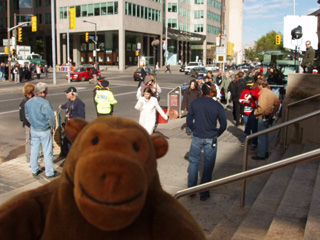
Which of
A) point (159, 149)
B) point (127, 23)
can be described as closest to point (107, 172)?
point (159, 149)

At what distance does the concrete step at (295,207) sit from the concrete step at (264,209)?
0.53 feet

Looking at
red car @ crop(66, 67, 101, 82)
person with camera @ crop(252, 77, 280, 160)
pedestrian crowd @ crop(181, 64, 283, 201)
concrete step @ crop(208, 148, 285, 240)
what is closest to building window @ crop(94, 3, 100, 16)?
red car @ crop(66, 67, 101, 82)

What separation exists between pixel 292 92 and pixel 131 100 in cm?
1156

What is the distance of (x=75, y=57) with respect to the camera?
2596 inches

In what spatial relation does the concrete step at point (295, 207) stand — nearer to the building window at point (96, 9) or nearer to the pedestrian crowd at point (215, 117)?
the pedestrian crowd at point (215, 117)

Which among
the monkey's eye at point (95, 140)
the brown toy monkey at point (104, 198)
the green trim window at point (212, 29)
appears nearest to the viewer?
the brown toy monkey at point (104, 198)

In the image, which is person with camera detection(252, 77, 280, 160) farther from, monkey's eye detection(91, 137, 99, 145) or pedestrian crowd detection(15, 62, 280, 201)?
monkey's eye detection(91, 137, 99, 145)

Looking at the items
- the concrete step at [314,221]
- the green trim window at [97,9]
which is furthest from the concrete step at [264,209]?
the green trim window at [97,9]

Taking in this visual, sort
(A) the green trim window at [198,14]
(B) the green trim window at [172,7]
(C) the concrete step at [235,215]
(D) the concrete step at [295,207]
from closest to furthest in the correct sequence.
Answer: (D) the concrete step at [295,207], (C) the concrete step at [235,215], (B) the green trim window at [172,7], (A) the green trim window at [198,14]

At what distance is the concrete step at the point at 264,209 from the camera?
425 centimetres

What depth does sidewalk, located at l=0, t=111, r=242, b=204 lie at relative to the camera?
635 cm

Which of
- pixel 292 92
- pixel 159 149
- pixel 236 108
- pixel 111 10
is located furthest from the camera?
A: pixel 111 10

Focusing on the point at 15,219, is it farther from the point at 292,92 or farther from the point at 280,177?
the point at 292,92

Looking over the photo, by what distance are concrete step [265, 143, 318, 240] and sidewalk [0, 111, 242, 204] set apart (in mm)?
1945
